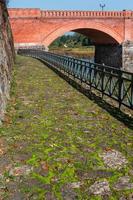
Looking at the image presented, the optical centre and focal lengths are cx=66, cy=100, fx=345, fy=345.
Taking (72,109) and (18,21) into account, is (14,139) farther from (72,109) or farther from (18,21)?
(18,21)

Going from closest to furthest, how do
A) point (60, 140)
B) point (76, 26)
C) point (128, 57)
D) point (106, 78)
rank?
point (60, 140)
point (106, 78)
point (128, 57)
point (76, 26)

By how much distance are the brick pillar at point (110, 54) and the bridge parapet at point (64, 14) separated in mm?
4076

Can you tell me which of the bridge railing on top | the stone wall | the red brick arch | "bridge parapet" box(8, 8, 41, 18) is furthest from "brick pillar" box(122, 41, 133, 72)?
the stone wall

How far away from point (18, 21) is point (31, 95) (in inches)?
1178

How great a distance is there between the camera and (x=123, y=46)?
4194 centimetres

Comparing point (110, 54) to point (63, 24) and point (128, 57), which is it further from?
point (63, 24)

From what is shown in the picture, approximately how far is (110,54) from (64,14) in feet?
28.7

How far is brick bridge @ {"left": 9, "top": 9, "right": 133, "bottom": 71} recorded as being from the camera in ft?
131

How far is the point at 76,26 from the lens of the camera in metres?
41.5

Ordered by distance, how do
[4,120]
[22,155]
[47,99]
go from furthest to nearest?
[47,99], [4,120], [22,155]

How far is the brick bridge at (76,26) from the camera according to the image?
39.9 meters

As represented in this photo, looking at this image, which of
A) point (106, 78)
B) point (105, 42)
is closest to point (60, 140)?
point (106, 78)

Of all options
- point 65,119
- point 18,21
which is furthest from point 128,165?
point 18,21

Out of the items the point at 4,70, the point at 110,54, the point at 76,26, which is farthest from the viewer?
the point at 110,54
